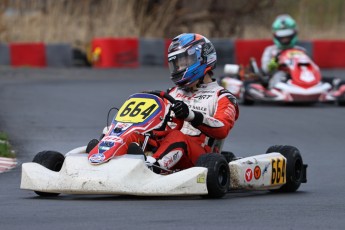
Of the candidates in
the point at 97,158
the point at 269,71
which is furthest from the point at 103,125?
the point at 97,158

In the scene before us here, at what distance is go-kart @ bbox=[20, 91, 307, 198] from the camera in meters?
6.95

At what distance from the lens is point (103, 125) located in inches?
524

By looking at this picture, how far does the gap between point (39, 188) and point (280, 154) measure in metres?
2.00

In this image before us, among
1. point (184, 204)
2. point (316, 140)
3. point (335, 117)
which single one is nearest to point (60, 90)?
point (335, 117)

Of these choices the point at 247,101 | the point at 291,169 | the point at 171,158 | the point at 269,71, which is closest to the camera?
the point at 171,158

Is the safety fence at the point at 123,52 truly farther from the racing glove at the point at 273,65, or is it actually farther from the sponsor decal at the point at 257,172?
the sponsor decal at the point at 257,172

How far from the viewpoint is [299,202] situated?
7.14 meters

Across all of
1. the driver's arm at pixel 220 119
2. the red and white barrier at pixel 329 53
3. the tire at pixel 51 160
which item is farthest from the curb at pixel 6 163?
the red and white barrier at pixel 329 53

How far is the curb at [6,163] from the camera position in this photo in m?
9.40

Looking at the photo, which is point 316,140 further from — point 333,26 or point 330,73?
point 333,26

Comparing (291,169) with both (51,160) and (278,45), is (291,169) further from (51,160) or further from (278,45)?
(278,45)

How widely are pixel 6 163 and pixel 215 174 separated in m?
3.10

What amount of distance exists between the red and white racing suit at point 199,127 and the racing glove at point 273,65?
8.35m

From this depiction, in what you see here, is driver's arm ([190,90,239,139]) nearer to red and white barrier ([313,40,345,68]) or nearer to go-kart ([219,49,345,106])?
go-kart ([219,49,345,106])
